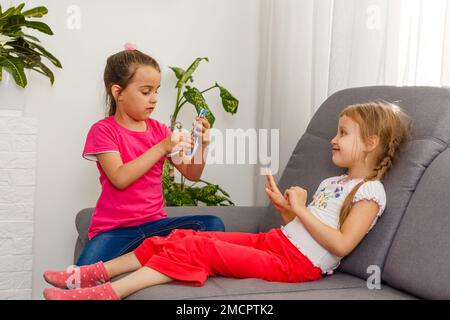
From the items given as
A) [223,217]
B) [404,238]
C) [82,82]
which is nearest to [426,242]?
[404,238]

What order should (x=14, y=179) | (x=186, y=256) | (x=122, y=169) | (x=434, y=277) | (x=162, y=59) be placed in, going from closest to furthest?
(x=434, y=277) < (x=186, y=256) < (x=122, y=169) < (x=14, y=179) < (x=162, y=59)

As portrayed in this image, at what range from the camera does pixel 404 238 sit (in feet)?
5.38

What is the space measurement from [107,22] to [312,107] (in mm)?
1106

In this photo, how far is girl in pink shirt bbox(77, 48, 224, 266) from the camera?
1957mm

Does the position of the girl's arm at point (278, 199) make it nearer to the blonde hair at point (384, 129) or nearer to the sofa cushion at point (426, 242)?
the blonde hair at point (384, 129)

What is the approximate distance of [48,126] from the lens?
115 inches

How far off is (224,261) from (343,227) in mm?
340

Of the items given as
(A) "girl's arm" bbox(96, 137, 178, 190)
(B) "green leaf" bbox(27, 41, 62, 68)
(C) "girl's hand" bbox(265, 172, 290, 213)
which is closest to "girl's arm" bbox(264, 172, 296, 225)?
(C) "girl's hand" bbox(265, 172, 290, 213)

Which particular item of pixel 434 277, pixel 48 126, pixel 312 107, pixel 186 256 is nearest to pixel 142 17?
pixel 48 126

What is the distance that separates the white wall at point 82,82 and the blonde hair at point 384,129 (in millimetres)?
1513

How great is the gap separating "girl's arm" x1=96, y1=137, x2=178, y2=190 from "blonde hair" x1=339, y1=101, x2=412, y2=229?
0.59 m

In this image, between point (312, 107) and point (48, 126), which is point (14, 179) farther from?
point (312, 107)

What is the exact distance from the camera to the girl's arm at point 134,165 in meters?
1.95

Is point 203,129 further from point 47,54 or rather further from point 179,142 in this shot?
point 47,54
